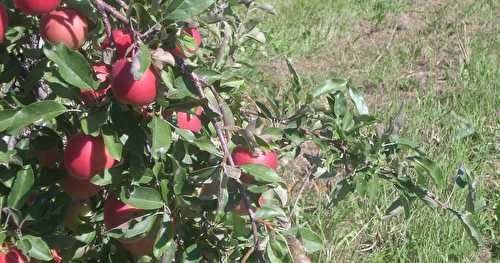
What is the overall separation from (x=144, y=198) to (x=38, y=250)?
211 millimetres

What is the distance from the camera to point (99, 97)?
1.13 meters

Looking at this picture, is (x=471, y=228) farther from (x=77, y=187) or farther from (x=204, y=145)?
(x=77, y=187)

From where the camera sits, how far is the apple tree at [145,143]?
107 centimetres

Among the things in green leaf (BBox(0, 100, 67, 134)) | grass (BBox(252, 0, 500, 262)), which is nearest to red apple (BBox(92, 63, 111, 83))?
green leaf (BBox(0, 100, 67, 134))

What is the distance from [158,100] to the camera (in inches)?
42.3

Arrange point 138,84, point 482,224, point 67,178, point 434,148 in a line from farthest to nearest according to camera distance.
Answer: point 434,148 < point 482,224 < point 67,178 < point 138,84

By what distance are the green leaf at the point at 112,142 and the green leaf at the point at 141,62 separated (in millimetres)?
178

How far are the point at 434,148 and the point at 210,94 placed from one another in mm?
2015

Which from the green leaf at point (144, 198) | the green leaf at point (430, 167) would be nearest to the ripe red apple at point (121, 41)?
the green leaf at point (144, 198)

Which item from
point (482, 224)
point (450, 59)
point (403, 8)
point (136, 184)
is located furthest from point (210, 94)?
point (403, 8)

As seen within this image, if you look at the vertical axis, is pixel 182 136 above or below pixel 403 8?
above

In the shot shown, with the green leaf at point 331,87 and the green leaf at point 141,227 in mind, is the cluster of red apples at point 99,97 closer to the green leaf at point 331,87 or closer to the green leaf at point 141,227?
the green leaf at point 141,227

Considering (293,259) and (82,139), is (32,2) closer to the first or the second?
(82,139)

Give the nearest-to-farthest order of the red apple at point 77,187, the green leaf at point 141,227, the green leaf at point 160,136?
the green leaf at point 160,136 < the green leaf at point 141,227 < the red apple at point 77,187
